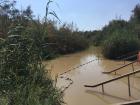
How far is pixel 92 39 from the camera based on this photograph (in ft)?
102

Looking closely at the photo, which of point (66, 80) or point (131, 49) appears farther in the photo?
point (131, 49)

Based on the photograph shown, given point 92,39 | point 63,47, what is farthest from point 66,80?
point 92,39

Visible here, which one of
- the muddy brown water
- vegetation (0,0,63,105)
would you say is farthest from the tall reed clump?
the muddy brown water

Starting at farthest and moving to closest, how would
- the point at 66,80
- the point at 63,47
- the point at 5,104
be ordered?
the point at 63,47
the point at 66,80
the point at 5,104

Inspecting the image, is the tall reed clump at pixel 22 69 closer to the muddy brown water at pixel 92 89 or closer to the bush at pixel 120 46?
the muddy brown water at pixel 92 89

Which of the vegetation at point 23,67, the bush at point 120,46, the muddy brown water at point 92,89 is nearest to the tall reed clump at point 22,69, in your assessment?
the vegetation at point 23,67

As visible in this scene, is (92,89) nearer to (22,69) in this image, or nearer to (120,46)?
(22,69)

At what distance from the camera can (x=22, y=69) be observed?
629cm

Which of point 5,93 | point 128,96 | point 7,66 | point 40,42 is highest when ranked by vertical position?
point 40,42

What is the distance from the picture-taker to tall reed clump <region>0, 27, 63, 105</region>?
5926 mm

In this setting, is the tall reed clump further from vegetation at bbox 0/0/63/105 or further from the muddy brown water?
the muddy brown water

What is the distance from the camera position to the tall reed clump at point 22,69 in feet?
19.4

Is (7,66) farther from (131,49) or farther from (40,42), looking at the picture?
(131,49)

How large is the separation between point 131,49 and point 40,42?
535 inches
